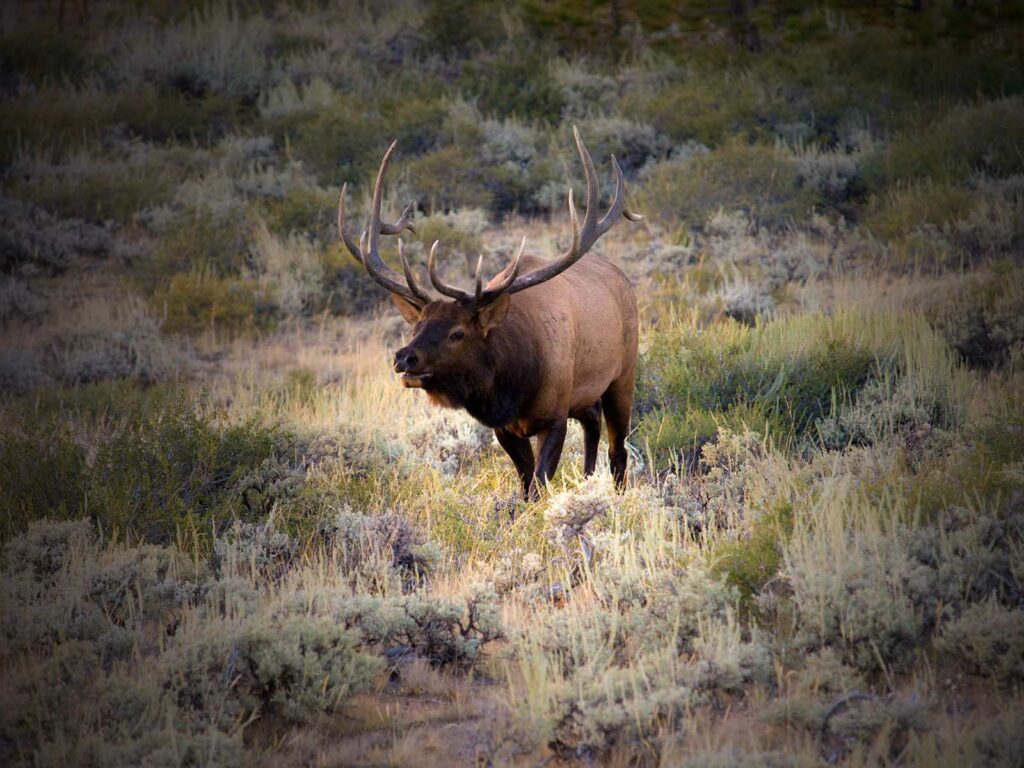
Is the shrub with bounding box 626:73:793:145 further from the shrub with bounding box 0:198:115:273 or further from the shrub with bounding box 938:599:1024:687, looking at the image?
the shrub with bounding box 938:599:1024:687

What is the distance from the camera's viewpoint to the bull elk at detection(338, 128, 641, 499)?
6.59 meters

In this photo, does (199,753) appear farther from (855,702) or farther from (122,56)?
(122,56)

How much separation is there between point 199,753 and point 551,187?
1179 centimetres

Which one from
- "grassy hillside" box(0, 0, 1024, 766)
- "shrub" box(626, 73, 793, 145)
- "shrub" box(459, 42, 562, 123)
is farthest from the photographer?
"shrub" box(459, 42, 562, 123)

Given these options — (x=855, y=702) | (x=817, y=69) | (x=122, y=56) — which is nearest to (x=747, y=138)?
(x=817, y=69)

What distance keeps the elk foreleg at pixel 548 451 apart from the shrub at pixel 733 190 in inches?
304

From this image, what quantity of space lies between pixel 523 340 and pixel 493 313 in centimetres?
31

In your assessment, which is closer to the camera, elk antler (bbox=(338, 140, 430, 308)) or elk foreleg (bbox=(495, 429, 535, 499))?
elk antler (bbox=(338, 140, 430, 308))

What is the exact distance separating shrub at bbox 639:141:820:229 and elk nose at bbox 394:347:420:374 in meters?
8.56

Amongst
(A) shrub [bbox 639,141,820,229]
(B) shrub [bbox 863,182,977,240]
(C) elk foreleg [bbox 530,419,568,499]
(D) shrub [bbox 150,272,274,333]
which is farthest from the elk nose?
(B) shrub [bbox 863,182,977,240]

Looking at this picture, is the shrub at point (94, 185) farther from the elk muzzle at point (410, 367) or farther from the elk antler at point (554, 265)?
the elk muzzle at point (410, 367)

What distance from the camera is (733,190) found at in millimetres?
14539

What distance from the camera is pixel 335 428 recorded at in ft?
28.1

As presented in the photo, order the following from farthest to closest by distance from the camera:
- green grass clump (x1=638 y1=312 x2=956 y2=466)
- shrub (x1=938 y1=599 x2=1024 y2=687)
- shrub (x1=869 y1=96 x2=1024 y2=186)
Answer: shrub (x1=869 y1=96 x2=1024 y2=186) < green grass clump (x1=638 y1=312 x2=956 y2=466) < shrub (x1=938 y1=599 x2=1024 y2=687)
